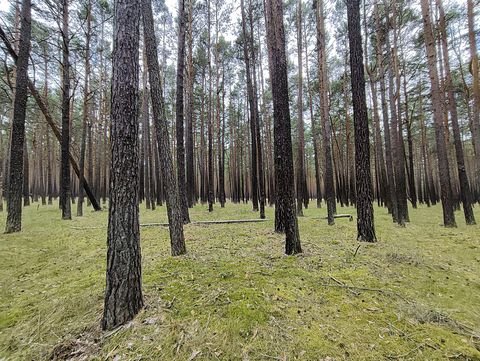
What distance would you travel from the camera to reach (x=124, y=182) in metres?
2.51

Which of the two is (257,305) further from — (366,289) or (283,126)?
(283,126)

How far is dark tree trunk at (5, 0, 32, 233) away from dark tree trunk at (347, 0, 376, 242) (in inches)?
348

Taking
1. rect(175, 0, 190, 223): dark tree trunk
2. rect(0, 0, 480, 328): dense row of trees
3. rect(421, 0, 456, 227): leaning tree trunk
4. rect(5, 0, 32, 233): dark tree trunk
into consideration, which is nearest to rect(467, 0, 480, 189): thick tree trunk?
rect(0, 0, 480, 328): dense row of trees

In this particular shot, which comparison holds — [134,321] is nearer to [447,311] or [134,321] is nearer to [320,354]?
[320,354]

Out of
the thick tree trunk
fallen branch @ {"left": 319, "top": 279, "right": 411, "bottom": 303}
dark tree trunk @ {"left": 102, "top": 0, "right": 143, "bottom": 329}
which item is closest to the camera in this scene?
dark tree trunk @ {"left": 102, "top": 0, "right": 143, "bottom": 329}

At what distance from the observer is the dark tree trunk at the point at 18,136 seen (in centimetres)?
678

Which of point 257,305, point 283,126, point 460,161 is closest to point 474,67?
point 460,161

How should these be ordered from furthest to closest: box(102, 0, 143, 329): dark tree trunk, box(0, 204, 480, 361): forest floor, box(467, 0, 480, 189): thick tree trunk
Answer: box(467, 0, 480, 189): thick tree trunk → box(102, 0, 143, 329): dark tree trunk → box(0, 204, 480, 361): forest floor

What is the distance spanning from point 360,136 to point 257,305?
4.59 meters

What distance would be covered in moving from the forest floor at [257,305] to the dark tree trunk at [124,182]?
0.28 m

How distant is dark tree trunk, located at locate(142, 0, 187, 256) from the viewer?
4.51 metres

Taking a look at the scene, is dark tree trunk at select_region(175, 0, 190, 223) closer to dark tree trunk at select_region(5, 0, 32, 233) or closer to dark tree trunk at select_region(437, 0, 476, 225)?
dark tree trunk at select_region(5, 0, 32, 233)

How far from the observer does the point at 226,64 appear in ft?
55.1

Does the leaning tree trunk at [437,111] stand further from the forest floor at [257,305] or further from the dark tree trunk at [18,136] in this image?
the dark tree trunk at [18,136]
